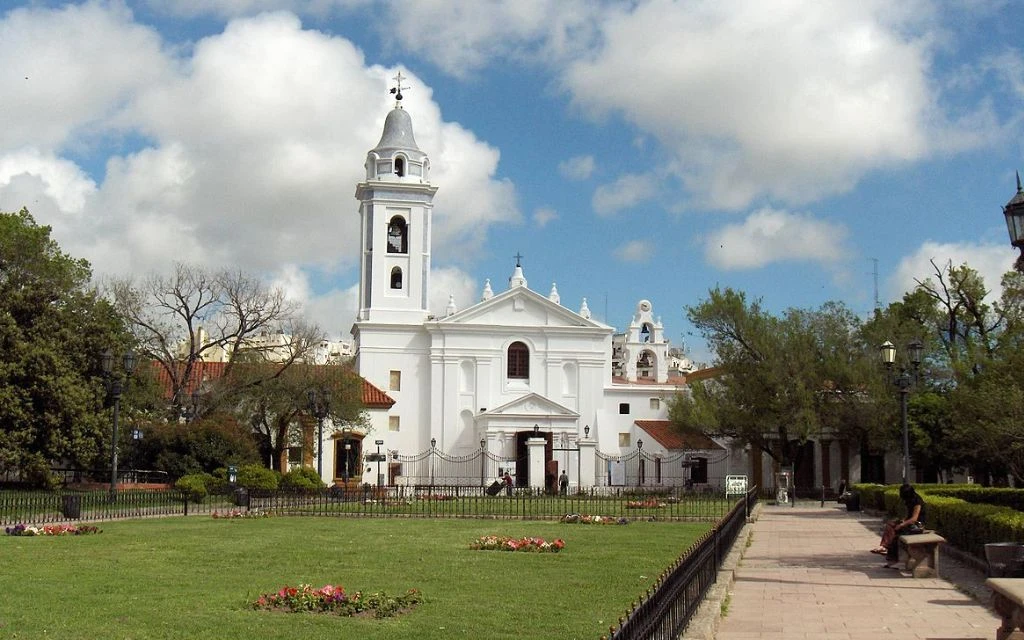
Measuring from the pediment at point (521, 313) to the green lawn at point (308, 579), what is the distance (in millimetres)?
36285

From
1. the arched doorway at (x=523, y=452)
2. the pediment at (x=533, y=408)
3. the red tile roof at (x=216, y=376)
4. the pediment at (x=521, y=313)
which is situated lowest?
the arched doorway at (x=523, y=452)

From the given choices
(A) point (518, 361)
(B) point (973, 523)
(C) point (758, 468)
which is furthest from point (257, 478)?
(C) point (758, 468)

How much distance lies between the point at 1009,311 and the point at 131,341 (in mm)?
37290

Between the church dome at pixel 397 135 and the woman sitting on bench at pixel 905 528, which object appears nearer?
the woman sitting on bench at pixel 905 528

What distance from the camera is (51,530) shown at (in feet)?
65.9

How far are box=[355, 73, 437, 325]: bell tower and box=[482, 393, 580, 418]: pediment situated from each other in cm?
712

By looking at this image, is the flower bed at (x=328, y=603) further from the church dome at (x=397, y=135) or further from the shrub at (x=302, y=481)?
the church dome at (x=397, y=135)

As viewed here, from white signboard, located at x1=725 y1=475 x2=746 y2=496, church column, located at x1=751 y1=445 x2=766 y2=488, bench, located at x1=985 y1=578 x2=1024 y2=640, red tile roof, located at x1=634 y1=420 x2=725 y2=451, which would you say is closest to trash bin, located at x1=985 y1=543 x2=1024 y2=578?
bench, located at x1=985 y1=578 x2=1024 y2=640

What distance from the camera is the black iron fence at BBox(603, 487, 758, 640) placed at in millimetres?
6297

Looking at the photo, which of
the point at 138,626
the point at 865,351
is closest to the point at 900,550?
the point at 138,626

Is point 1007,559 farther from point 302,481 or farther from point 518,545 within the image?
point 302,481

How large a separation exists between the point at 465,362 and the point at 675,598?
5054cm

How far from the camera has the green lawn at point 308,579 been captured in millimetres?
10055

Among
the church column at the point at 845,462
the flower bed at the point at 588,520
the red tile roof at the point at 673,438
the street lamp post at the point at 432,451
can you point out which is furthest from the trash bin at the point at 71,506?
the church column at the point at 845,462
